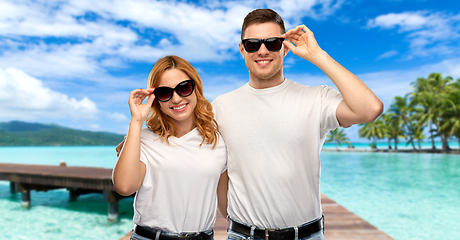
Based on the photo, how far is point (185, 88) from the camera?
6.49 ft

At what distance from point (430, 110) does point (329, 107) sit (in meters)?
44.9

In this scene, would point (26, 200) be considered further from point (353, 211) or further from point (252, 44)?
point (353, 211)

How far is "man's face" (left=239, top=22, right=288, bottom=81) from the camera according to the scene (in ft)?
6.57

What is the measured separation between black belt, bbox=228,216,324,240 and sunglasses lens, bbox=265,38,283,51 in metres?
1.29

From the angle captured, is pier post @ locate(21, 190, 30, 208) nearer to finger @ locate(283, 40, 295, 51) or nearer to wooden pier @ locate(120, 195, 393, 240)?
wooden pier @ locate(120, 195, 393, 240)

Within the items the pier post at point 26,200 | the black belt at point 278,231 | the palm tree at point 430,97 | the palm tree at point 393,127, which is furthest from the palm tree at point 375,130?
the black belt at point 278,231

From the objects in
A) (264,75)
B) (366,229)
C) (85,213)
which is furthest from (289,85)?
(85,213)

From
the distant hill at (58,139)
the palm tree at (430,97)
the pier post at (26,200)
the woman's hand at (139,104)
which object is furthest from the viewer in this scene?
the distant hill at (58,139)

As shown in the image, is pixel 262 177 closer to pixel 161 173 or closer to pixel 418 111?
pixel 161 173

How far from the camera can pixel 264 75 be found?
2.00 meters

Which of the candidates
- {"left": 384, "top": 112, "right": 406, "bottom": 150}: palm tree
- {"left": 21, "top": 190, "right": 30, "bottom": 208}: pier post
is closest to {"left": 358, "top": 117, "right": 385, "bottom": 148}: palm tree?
{"left": 384, "top": 112, "right": 406, "bottom": 150}: palm tree

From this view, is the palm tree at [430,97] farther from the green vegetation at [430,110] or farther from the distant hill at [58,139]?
the distant hill at [58,139]

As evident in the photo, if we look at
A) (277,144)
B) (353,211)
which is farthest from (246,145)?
(353,211)

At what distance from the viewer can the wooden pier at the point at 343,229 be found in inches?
180
